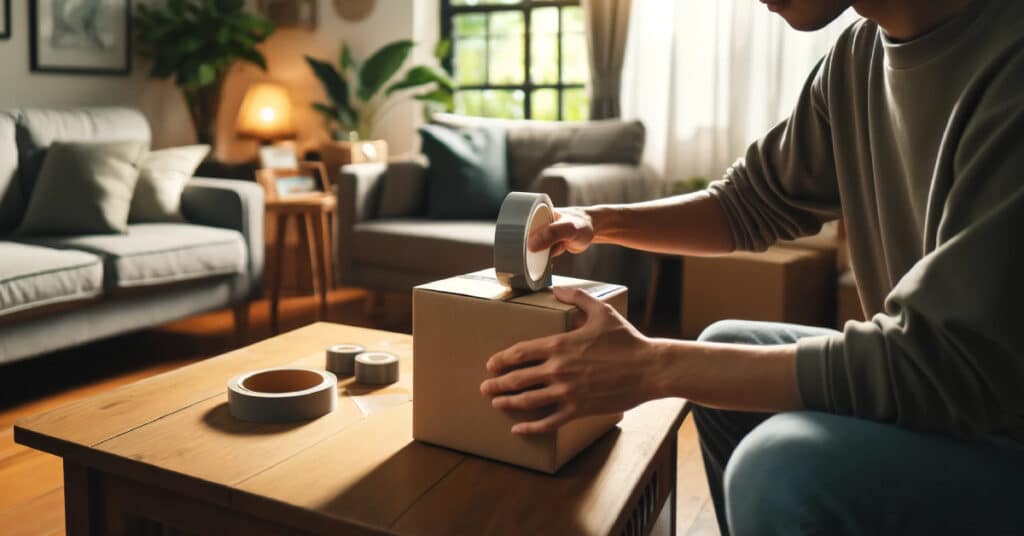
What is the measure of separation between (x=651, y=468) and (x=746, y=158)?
0.59 meters

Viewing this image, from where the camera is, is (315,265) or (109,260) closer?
(109,260)

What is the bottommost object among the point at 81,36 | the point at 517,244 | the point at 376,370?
the point at 376,370

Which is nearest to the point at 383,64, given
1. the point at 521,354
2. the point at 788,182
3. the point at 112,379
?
the point at 112,379

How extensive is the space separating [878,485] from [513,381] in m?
0.39

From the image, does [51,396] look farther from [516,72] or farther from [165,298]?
[516,72]

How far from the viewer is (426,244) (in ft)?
10.4

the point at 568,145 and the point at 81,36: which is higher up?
the point at 81,36

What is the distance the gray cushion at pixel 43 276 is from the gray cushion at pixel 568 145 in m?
1.69

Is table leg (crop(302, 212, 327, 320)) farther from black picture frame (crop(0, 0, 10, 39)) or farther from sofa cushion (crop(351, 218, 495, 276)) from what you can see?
black picture frame (crop(0, 0, 10, 39))

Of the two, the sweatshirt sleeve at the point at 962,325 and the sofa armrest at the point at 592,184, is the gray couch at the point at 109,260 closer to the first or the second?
the sofa armrest at the point at 592,184

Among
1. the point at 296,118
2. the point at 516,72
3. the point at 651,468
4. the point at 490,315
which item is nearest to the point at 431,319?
the point at 490,315

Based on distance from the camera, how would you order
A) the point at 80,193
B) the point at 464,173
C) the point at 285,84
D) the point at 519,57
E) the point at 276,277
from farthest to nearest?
1. the point at 285,84
2. the point at 519,57
3. the point at 464,173
4. the point at 276,277
5. the point at 80,193

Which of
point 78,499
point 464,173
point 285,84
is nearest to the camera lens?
point 78,499

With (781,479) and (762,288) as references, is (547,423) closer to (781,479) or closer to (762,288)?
(781,479)
